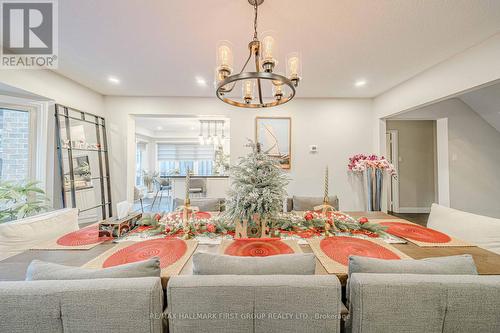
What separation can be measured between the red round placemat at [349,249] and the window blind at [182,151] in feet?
23.0

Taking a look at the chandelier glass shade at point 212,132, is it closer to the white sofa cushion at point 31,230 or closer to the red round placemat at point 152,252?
the white sofa cushion at point 31,230

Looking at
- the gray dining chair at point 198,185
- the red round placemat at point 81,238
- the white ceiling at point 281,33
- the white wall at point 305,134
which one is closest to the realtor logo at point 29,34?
the white ceiling at point 281,33

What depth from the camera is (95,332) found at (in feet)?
2.31

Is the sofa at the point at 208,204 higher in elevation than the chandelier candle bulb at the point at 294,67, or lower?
lower

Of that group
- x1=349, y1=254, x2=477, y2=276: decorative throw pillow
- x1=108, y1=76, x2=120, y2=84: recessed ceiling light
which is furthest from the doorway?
x1=108, y1=76, x2=120, y2=84: recessed ceiling light

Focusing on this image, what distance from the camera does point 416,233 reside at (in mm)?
1477

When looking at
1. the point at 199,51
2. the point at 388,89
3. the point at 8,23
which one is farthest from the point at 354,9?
the point at 8,23

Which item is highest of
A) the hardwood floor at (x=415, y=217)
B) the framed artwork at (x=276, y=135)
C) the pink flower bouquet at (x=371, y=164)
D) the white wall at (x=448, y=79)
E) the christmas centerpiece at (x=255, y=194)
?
the white wall at (x=448, y=79)

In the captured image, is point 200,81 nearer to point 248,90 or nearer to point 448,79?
point 248,90

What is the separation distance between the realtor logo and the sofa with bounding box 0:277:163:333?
6.67 feet

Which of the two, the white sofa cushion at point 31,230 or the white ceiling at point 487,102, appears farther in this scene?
the white ceiling at point 487,102

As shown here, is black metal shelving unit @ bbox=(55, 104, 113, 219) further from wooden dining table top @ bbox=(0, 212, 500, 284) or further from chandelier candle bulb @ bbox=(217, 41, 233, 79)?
chandelier candle bulb @ bbox=(217, 41, 233, 79)

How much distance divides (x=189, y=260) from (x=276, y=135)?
9.67ft

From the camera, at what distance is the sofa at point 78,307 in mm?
677
